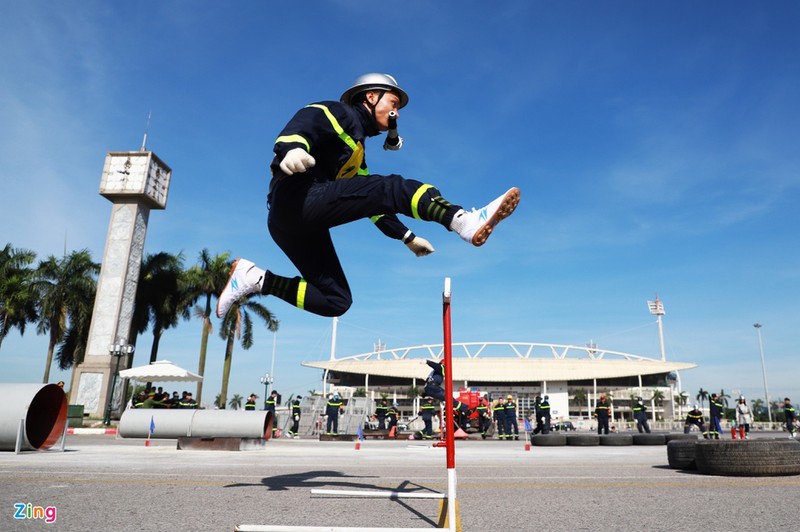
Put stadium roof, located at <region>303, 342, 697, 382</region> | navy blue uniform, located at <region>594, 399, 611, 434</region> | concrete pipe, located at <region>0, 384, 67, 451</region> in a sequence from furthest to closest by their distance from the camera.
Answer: stadium roof, located at <region>303, 342, 697, 382</region>
navy blue uniform, located at <region>594, 399, 611, 434</region>
concrete pipe, located at <region>0, 384, 67, 451</region>

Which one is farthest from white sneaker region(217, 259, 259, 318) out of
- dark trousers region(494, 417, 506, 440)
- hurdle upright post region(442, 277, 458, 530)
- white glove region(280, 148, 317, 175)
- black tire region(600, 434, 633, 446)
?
dark trousers region(494, 417, 506, 440)

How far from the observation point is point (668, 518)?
3053 millimetres

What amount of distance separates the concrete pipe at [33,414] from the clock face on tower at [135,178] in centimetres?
2448

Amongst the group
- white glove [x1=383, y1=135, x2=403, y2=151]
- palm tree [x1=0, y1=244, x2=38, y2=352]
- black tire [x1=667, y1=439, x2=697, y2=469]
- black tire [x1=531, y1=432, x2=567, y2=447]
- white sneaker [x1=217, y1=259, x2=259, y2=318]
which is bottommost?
black tire [x1=531, y1=432, x2=567, y2=447]

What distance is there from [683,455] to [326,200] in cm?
555

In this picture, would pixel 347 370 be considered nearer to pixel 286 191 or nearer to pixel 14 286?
pixel 14 286

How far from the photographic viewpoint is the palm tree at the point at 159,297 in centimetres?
3600

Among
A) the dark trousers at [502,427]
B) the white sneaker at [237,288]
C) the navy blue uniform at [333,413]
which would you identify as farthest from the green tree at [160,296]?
the white sneaker at [237,288]

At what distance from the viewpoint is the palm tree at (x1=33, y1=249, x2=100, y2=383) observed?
35062 millimetres

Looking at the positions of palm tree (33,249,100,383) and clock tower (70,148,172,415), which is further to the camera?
palm tree (33,249,100,383)

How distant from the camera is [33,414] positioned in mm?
9875

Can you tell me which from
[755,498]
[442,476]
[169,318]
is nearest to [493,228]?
[755,498]

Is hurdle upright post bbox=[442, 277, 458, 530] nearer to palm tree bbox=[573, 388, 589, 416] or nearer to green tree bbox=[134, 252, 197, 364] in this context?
green tree bbox=[134, 252, 197, 364]

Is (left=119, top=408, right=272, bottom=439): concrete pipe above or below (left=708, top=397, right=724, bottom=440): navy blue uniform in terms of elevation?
below
